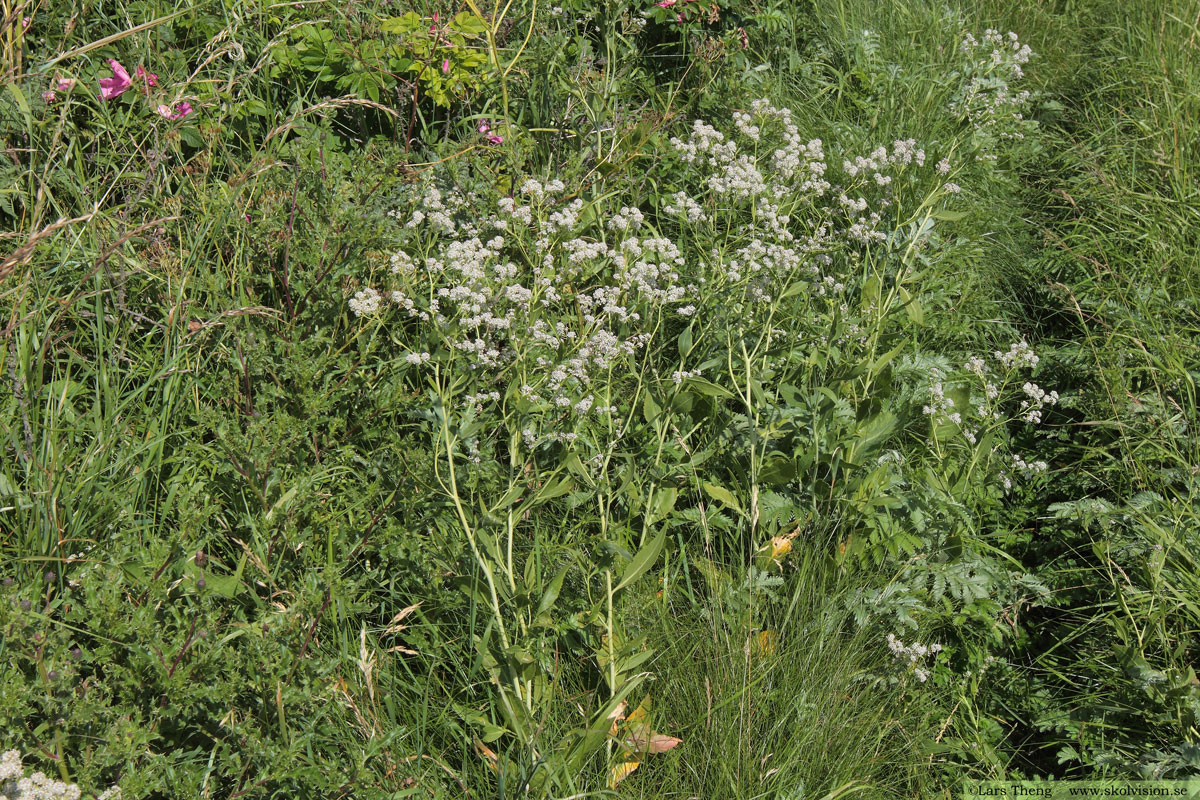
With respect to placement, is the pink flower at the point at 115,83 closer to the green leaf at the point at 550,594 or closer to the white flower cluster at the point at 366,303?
the white flower cluster at the point at 366,303

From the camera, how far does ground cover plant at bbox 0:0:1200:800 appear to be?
194 cm

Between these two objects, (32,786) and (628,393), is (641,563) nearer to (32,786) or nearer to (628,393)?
(628,393)

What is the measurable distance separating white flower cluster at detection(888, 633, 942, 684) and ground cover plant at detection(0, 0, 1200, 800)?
1.0 inches

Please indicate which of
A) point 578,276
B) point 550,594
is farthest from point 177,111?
point 550,594

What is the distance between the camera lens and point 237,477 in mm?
2232

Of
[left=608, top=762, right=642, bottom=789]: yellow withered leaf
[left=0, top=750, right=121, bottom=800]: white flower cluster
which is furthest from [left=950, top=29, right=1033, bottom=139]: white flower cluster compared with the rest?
[left=0, top=750, right=121, bottom=800]: white flower cluster

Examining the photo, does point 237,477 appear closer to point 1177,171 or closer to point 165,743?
point 165,743

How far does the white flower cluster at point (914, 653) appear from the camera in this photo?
2.24 m

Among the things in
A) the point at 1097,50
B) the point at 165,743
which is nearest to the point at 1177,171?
the point at 1097,50

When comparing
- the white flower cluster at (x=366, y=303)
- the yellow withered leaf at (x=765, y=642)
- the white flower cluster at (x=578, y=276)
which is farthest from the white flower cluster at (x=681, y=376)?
the white flower cluster at (x=366, y=303)

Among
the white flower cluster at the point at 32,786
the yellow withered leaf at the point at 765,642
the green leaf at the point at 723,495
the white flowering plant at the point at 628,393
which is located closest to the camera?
the white flower cluster at the point at 32,786

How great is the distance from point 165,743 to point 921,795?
1588 millimetres

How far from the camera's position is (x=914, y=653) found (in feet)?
7.41

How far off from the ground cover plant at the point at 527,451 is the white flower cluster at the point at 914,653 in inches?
1.0
